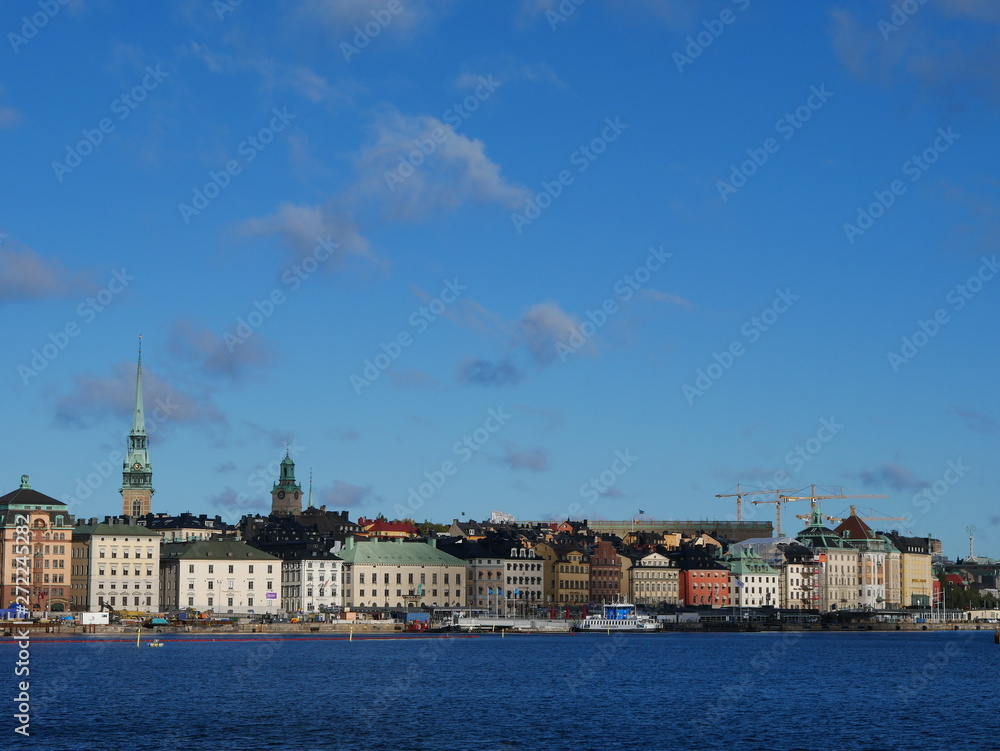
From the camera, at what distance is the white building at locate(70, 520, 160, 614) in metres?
158

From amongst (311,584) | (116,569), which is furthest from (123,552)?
(311,584)

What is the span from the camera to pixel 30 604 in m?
152

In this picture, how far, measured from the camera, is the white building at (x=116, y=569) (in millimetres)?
157750

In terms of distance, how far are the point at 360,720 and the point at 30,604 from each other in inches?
3815

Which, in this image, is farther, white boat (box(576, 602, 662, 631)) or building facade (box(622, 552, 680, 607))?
building facade (box(622, 552, 680, 607))

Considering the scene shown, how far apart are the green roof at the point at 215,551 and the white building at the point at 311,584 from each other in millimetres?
2623

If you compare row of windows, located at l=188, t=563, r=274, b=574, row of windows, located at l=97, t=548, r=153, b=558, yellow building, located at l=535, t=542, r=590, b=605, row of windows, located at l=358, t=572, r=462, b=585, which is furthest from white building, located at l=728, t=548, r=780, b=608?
row of windows, located at l=97, t=548, r=153, b=558

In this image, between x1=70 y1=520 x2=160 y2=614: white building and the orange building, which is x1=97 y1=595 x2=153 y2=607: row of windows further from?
the orange building

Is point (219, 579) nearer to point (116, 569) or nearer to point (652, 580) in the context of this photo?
point (116, 569)

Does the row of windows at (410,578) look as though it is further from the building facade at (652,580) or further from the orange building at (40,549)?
the orange building at (40,549)

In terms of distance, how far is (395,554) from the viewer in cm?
16762

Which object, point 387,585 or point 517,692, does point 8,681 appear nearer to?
point 517,692

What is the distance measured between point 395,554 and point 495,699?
96502 mm

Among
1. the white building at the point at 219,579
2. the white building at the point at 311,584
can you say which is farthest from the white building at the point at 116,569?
the white building at the point at 311,584
